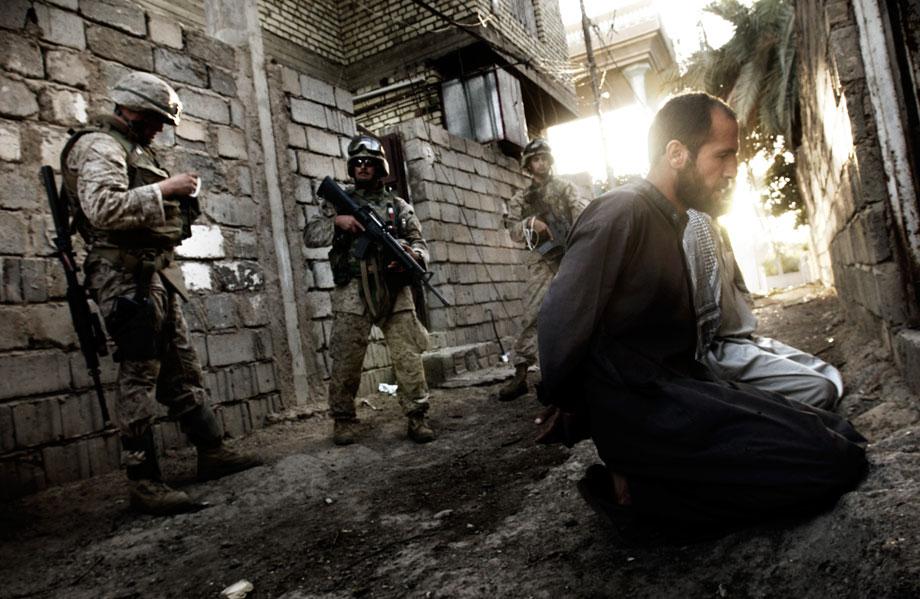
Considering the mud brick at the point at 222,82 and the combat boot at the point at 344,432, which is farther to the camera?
the mud brick at the point at 222,82

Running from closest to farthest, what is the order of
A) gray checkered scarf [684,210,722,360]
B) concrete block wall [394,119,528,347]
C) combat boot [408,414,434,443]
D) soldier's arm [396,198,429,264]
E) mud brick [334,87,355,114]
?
gray checkered scarf [684,210,722,360] → combat boot [408,414,434,443] → soldier's arm [396,198,429,264] → mud brick [334,87,355,114] → concrete block wall [394,119,528,347]

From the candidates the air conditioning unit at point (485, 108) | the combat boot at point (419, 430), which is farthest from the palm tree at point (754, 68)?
the combat boot at point (419, 430)

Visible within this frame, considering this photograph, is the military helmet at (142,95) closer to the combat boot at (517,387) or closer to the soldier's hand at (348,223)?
the soldier's hand at (348,223)

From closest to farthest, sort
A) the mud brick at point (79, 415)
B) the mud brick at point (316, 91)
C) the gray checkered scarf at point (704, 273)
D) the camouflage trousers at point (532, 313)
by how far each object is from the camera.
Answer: the gray checkered scarf at point (704, 273), the mud brick at point (79, 415), the camouflage trousers at point (532, 313), the mud brick at point (316, 91)

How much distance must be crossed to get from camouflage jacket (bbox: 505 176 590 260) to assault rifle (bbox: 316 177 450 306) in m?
1.63

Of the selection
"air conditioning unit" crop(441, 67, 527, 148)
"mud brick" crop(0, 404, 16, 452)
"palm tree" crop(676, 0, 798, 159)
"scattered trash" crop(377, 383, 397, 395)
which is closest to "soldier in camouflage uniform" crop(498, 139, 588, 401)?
"scattered trash" crop(377, 383, 397, 395)

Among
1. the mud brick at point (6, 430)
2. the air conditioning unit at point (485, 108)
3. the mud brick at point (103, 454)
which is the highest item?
the air conditioning unit at point (485, 108)

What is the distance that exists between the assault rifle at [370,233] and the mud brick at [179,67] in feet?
4.92

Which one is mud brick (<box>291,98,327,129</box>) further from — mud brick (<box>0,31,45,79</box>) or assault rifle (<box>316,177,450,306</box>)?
mud brick (<box>0,31,45,79</box>)

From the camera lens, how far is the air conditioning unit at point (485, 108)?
9578 mm

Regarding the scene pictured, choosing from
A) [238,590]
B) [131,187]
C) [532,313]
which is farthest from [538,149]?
[238,590]

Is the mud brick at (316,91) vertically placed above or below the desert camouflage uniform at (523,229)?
above

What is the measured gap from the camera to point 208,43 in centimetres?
458

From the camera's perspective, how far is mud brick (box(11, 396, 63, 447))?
3.09 m
